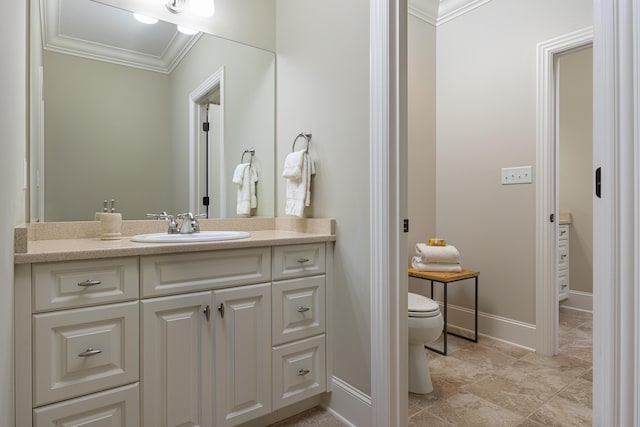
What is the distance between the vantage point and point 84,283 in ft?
3.66

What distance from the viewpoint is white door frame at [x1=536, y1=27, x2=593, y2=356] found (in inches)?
89.7

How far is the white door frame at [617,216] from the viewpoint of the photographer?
854 mm

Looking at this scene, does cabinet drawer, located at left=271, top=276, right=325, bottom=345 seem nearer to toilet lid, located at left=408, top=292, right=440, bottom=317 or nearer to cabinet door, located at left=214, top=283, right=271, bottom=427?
cabinet door, located at left=214, top=283, right=271, bottom=427

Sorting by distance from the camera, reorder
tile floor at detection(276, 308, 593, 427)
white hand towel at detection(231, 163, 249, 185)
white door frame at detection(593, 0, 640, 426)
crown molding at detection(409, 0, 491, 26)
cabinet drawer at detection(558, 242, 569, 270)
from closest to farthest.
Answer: white door frame at detection(593, 0, 640, 426), tile floor at detection(276, 308, 593, 427), white hand towel at detection(231, 163, 249, 185), crown molding at detection(409, 0, 491, 26), cabinet drawer at detection(558, 242, 569, 270)

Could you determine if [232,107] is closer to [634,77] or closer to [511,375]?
[634,77]

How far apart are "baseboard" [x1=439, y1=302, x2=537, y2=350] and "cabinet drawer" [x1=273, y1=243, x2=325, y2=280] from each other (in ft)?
5.31

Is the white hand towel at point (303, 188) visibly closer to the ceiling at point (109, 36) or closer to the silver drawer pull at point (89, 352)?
the ceiling at point (109, 36)

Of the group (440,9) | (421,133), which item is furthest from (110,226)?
(440,9)

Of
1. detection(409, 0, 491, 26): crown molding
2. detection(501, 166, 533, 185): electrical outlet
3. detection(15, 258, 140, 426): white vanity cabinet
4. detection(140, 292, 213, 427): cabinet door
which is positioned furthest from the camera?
detection(409, 0, 491, 26): crown molding

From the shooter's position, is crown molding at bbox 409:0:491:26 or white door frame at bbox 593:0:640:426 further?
crown molding at bbox 409:0:491:26

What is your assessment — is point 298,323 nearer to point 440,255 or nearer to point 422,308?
point 422,308

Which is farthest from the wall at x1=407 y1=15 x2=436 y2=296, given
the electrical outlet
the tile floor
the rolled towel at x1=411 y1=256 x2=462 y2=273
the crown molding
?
the tile floor

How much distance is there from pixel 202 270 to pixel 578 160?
363 centimetres

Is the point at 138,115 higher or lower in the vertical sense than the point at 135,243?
higher
